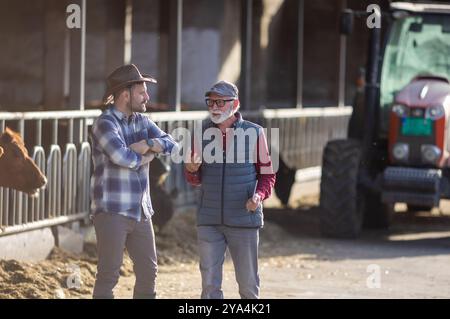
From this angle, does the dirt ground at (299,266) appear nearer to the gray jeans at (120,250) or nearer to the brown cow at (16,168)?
the brown cow at (16,168)

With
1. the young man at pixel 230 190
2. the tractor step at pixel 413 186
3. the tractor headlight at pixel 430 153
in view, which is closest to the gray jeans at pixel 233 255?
the young man at pixel 230 190

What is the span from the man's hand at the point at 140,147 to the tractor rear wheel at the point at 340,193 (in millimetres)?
6283

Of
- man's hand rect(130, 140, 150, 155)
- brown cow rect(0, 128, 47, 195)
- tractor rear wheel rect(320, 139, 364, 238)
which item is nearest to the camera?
man's hand rect(130, 140, 150, 155)

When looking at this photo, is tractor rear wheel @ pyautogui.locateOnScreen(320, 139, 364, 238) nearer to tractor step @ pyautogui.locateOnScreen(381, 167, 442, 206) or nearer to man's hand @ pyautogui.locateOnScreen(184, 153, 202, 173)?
tractor step @ pyautogui.locateOnScreen(381, 167, 442, 206)

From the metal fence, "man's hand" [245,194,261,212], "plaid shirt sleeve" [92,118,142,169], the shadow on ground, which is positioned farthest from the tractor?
"plaid shirt sleeve" [92,118,142,169]

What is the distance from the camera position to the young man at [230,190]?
8.09 m

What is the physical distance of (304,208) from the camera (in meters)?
17.2

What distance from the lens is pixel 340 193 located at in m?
14.0

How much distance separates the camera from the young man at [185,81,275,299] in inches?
319

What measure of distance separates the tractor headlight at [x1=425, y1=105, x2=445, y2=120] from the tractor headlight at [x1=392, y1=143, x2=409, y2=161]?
42cm

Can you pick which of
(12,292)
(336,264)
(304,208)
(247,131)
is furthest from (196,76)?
(247,131)

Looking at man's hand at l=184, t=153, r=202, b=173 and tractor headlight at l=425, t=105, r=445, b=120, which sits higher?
tractor headlight at l=425, t=105, r=445, b=120

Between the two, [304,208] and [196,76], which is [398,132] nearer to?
[304,208]
